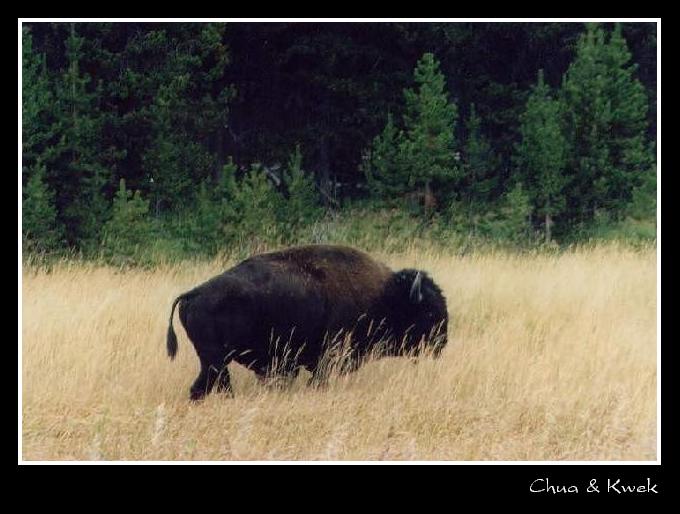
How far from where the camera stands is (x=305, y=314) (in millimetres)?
7863

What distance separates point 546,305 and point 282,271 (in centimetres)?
366

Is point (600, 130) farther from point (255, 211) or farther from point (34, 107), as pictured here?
point (34, 107)

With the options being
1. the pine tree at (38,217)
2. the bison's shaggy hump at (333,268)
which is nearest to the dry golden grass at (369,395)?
the bison's shaggy hump at (333,268)

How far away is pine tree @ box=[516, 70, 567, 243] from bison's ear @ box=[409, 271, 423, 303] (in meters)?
5.35

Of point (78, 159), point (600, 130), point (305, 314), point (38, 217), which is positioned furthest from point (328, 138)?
point (305, 314)

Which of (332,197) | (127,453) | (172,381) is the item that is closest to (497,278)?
(332,197)

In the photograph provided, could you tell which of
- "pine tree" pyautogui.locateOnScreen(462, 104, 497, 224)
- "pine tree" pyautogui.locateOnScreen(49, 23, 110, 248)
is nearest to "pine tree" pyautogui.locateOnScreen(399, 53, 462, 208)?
"pine tree" pyautogui.locateOnScreen(462, 104, 497, 224)

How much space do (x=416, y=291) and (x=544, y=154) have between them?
6.15 m

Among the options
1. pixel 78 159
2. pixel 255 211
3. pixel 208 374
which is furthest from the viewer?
pixel 78 159

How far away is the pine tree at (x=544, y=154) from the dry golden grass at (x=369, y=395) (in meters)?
3.73

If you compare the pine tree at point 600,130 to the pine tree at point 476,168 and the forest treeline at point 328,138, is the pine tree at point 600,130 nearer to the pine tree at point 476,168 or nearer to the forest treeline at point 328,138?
the forest treeline at point 328,138

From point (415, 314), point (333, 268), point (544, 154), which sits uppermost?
point (544, 154)

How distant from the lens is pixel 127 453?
691 cm

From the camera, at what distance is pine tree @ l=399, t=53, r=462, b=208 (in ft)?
41.2
